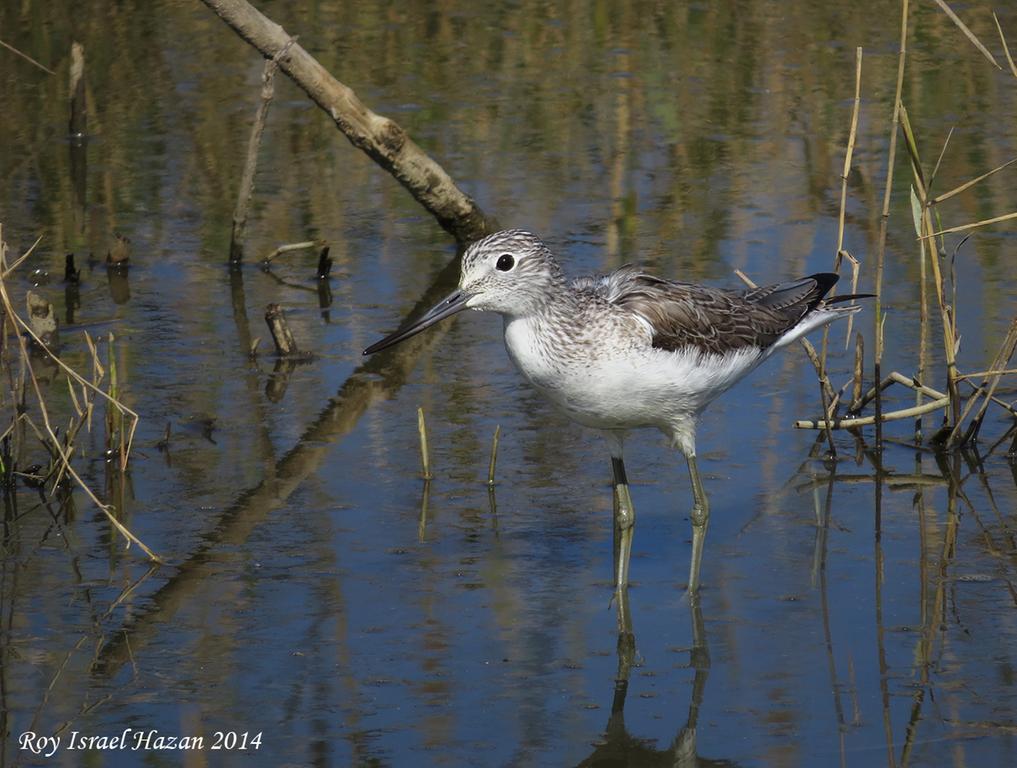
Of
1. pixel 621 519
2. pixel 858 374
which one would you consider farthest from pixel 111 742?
pixel 858 374

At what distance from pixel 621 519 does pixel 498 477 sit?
2.92 ft

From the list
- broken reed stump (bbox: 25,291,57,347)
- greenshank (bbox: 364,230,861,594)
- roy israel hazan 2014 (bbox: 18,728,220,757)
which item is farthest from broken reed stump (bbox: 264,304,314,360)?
roy israel hazan 2014 (bbox: 18,728,220,757)

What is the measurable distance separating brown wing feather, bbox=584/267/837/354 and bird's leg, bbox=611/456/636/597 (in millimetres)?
658

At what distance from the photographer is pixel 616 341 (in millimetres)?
6613

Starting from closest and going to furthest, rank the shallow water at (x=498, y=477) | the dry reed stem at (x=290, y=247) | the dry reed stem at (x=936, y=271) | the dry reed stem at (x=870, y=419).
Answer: the shallow water at (x=498, y=477) < the dry reed stem at (x=936, y=271) < the dry reed stem at (x=870, y=419) < the dry reed stem at (x=290, y=247)

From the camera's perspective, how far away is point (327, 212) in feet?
39.3

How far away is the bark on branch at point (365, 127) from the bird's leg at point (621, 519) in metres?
4.08

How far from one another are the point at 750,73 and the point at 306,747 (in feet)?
34.6

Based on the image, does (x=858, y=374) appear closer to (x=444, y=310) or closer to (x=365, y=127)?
(x=444, y=310)

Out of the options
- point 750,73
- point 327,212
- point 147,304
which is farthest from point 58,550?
point 750,73

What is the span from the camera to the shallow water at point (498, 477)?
5707mm

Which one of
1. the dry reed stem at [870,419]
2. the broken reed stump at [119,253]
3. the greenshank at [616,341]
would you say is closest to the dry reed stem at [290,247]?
the broken reed stump at [119,253]

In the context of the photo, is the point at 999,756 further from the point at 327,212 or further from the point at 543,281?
the point at 327,212

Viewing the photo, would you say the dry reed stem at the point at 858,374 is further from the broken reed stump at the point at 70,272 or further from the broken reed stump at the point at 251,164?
the broken reed stump at the point at 70,272
